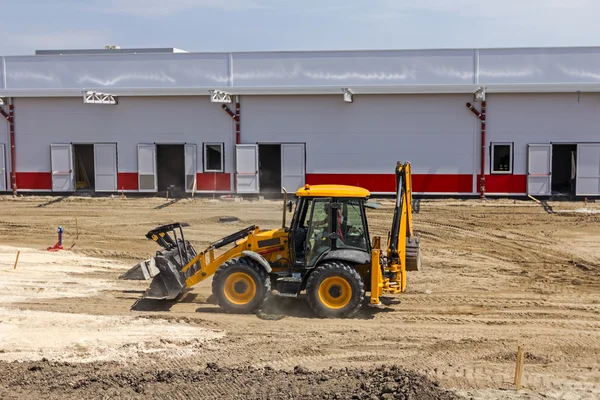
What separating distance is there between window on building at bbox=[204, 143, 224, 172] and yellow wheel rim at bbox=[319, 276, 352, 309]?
50.1 ft

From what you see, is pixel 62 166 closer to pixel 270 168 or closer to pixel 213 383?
pixel 270 168

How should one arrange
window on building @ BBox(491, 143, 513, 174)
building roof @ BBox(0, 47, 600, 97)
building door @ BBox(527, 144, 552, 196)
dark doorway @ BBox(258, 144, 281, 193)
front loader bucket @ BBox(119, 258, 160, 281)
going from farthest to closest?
1. dark doorway @ BBox(258, 144, 281, 193)
2. building roof @ BBox(0, 47, 600, 97)
3. window on building @ BBox(491, 143, 513, 174)
4. building door @ BBox(527, 144, 552, 196)
5. front loader bucket @ BBox(119, 258, 160, 281)

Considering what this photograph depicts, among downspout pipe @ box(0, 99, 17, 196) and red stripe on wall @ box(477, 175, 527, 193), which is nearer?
red stripe on wall @ box(477, 175, 527, 193)

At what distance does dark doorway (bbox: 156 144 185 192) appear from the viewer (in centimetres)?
2742

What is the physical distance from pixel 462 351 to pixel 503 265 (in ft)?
24.1

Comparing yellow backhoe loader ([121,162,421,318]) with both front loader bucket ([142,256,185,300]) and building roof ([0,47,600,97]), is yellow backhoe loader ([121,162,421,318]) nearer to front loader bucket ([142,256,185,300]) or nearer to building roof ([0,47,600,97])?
front loader bucket ([142,256,185,300])

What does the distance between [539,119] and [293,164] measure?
8.83 meters

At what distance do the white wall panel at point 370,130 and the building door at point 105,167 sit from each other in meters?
5.17

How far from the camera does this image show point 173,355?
9.84m

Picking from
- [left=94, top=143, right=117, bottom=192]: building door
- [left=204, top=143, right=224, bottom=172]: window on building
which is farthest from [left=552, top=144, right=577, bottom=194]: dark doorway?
[left=94, top=143, right=117, bottom=192]: building door

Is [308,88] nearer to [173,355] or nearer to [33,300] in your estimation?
[33,300]

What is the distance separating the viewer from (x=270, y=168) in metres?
28.1

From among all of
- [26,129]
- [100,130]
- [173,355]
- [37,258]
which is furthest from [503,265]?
[26,129]

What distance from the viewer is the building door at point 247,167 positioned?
25.8m
